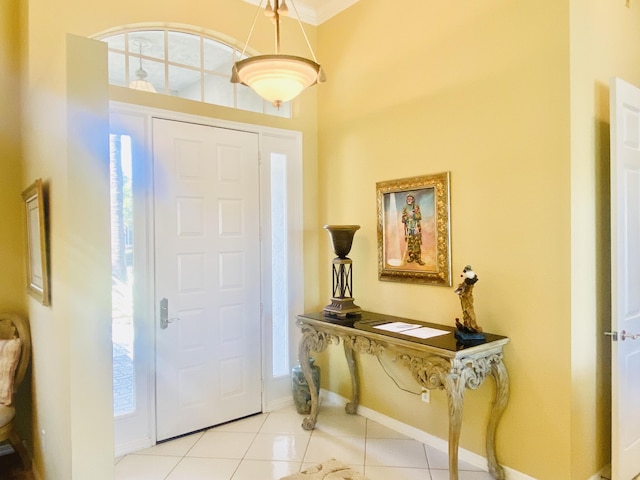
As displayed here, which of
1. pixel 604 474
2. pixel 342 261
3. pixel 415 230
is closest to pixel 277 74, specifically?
pixel 415 230

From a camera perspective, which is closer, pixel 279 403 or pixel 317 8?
pixel 279 403

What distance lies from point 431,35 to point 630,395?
261cm

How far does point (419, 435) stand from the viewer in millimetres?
3141

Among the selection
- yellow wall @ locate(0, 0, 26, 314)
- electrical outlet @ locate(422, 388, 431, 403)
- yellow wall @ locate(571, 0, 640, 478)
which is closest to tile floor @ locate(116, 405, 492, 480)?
electrical outlet @ locate(422, 388, 431, 403)

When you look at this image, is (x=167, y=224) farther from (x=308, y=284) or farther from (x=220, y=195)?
(x=308, y=284)

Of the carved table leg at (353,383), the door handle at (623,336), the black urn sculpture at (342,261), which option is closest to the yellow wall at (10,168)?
the black urn sculpture at (342,261)

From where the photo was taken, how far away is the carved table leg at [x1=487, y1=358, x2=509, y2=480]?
8.32 feet

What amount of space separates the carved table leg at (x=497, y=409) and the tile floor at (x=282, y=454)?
0.09m

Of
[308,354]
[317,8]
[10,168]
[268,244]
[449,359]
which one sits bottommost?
[308,354]

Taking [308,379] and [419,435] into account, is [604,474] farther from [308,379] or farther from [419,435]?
[308,379]

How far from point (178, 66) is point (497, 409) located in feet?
10.8

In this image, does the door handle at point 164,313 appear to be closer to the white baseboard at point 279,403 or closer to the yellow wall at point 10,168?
the yellow wall at point 10,168

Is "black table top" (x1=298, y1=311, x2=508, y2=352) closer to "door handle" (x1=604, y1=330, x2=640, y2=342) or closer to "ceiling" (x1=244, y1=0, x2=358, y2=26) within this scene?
"door handle" (x1=604, y1=330, x2=640, y2=342)

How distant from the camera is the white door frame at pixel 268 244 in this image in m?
3.11
